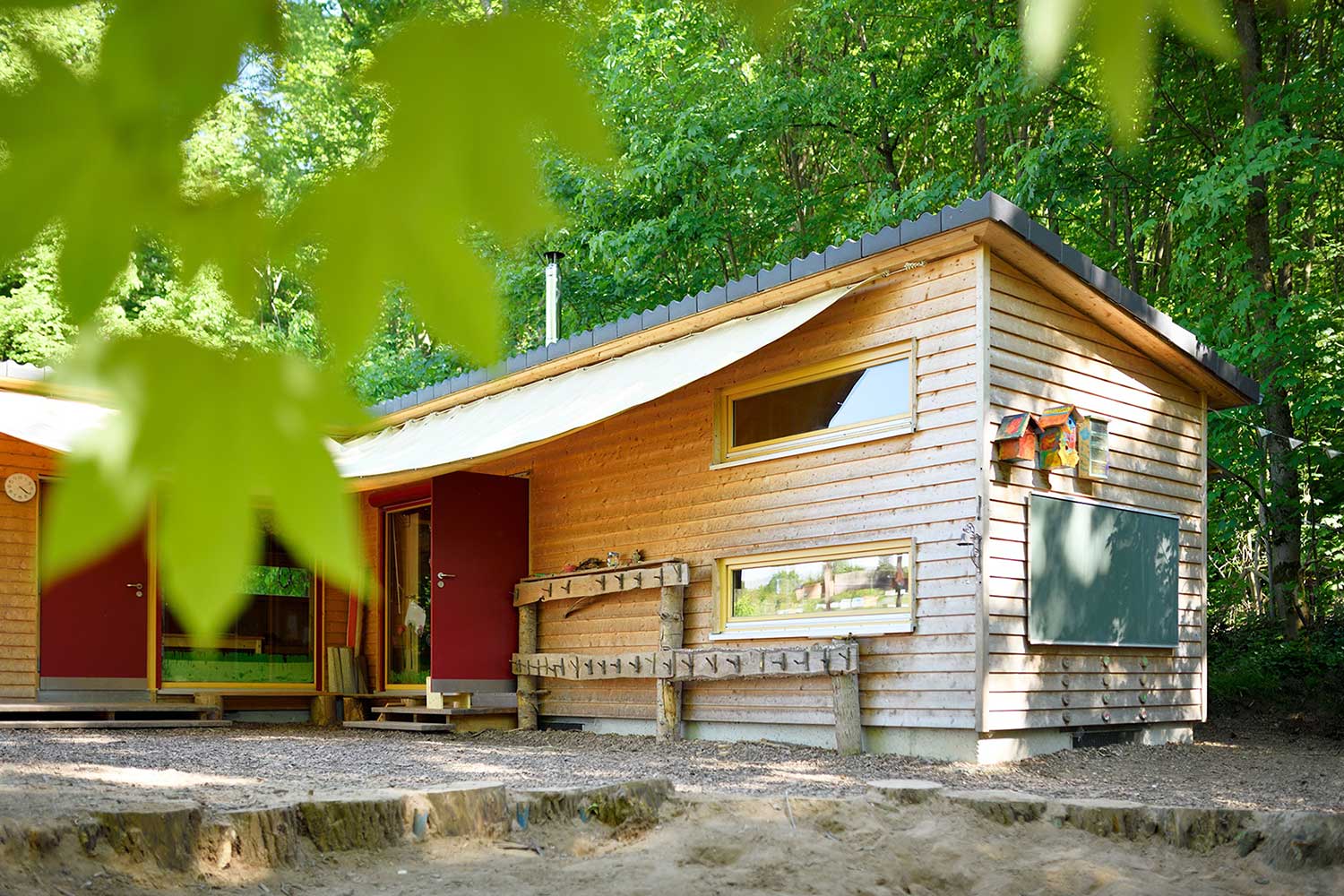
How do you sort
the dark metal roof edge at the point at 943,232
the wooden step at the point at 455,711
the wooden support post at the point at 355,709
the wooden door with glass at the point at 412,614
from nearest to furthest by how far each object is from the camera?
the dark metal roof edge at the point at 943,232
the wooden step at the point at 455,711
the wooden door with glass at the point at 412,614
the wooden support post at the point at 355,709

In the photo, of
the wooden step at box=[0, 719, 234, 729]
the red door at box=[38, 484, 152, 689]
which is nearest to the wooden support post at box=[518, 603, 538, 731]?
the wooden step at box=[0, 719, 234, 729]

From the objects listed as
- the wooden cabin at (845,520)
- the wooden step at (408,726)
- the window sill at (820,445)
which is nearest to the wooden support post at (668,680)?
the wooden cabin at (845,520)

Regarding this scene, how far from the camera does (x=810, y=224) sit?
39.7 feet

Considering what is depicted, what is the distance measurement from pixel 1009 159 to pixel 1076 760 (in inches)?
235

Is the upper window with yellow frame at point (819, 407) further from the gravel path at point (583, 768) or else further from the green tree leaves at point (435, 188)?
the green tree leaves at point (435, 188)

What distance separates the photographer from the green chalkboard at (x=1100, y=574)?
690 cm

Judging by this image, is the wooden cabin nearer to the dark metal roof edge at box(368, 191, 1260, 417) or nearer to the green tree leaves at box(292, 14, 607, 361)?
the dark metal roof edge at box(368, 191, 1260, 417)

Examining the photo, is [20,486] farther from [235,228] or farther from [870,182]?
[870,182]

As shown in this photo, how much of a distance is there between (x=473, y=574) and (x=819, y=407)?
3.03m

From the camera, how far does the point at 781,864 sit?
3838mm

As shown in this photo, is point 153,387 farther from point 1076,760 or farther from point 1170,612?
point 1170,612

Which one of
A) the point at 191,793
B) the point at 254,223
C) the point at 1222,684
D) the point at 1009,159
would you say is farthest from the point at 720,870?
the point at 1009,159

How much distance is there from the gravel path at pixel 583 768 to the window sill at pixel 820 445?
1.67 metres

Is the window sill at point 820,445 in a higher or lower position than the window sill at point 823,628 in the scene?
higher
